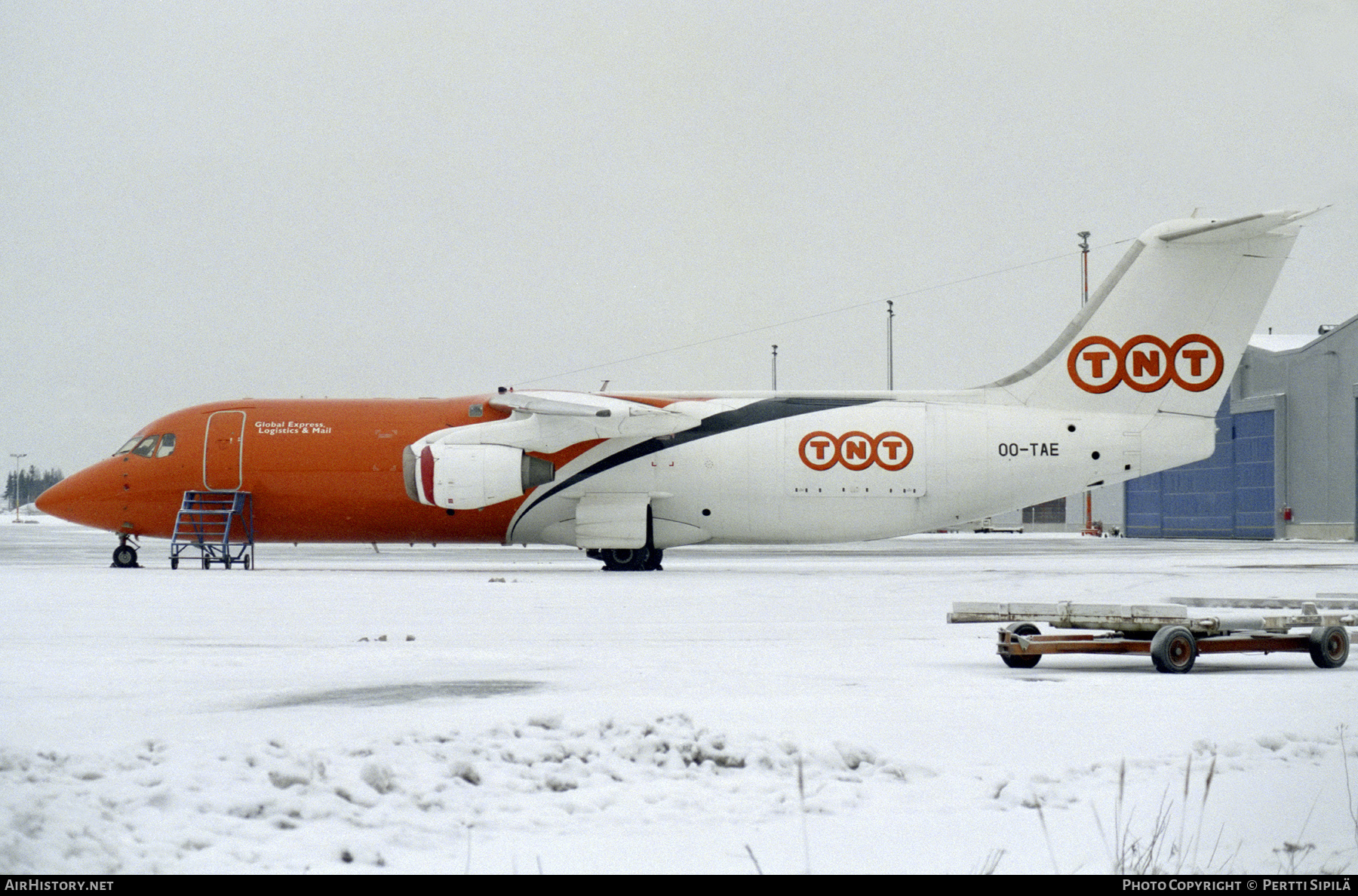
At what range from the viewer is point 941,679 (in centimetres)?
972

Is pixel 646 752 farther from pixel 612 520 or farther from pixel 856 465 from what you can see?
pixel 856 465

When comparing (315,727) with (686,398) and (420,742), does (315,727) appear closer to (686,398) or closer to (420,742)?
(420,742)

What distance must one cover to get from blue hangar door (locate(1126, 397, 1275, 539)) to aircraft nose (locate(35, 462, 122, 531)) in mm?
42920

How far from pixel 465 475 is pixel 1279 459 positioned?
130 feet

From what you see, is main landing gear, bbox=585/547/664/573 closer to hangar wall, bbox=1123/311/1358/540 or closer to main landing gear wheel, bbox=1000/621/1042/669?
main landing gear wheel, bbox=1000/621/1042/669

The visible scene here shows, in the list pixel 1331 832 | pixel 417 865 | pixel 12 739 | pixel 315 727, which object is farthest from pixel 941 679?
pixel 12 739

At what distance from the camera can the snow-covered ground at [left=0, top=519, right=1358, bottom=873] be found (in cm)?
518

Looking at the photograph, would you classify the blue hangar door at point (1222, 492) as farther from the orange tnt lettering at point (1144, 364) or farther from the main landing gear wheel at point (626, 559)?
the main landing gear wheel at point (626, 559)

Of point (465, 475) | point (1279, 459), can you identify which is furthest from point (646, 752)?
point (1279, 459)

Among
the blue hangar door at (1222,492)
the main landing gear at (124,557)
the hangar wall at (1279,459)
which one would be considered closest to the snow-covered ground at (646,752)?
the main landing gear at (124,557)

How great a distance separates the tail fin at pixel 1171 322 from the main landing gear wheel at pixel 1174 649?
15706 millimetres

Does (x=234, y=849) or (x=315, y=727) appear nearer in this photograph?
(x=234, y=849)

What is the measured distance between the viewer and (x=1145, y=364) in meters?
25.0
